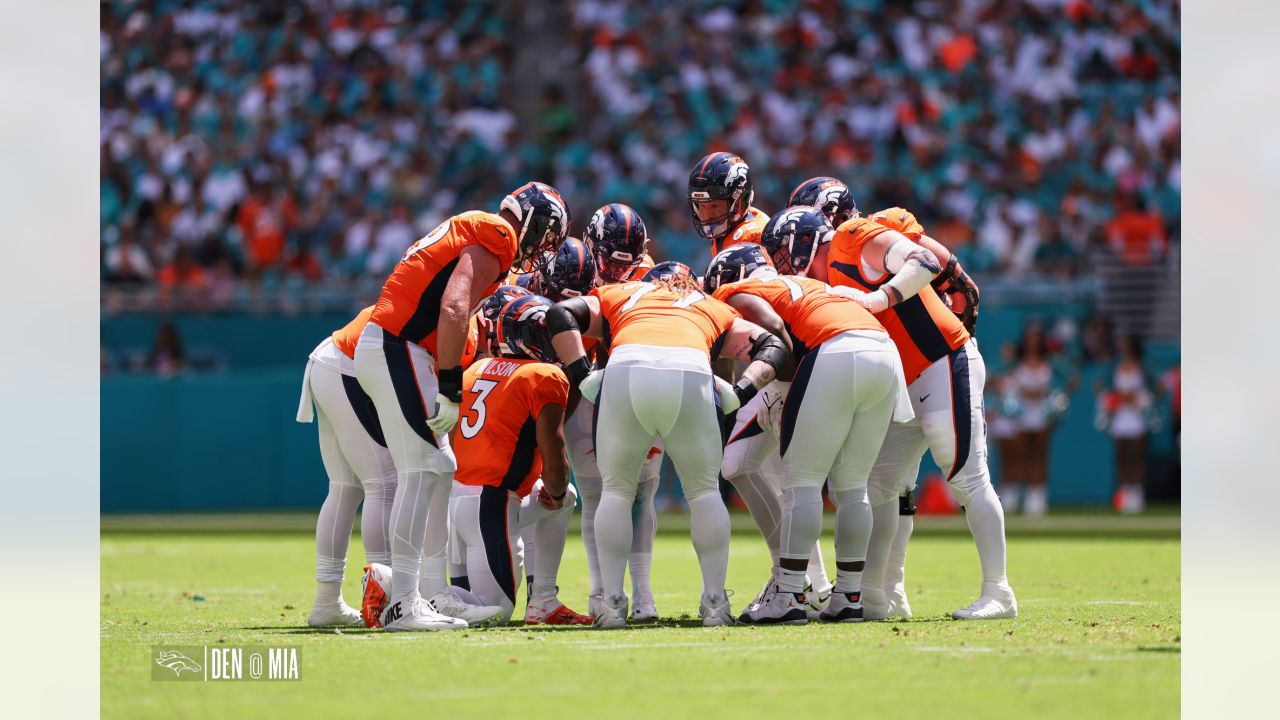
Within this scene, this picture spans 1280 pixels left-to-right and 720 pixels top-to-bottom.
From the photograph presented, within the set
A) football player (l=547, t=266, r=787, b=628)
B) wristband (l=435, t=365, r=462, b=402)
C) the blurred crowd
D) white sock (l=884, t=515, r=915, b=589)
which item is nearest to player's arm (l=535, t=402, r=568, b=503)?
football player (l=547, t=266, r=787, b=628)

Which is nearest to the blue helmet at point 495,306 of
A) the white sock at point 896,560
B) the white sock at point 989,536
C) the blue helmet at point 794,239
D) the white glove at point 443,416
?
the white glove at point 443,416

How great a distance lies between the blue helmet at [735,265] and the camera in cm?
867

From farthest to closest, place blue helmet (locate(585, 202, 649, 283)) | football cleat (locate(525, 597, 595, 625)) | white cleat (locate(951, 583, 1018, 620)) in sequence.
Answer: blue helmet (locate(585, 202, 649, 283))
football cleat (locate(525, 597, 595, 625))
white cleat (locate(951, 583, 1018, 620))

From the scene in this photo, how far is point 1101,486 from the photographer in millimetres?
19922

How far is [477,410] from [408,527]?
99 centimetres

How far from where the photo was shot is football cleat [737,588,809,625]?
8039mm

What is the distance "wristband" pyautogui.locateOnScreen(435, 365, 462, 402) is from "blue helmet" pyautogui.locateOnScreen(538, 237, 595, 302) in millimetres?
1271

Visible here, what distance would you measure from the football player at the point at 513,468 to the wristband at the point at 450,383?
2.29 ft

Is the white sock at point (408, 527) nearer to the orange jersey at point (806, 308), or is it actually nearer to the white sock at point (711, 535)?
the white sock at point (711, 535)

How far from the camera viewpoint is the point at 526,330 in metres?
8.48

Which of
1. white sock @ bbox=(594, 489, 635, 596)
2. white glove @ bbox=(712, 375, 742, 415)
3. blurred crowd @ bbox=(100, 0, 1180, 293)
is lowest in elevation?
white sock @ bbox=(594, 489, 635, 596)

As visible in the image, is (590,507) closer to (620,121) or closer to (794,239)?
(794,239)

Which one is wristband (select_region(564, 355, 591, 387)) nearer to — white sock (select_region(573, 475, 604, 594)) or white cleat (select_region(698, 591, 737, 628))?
white sock (select_region(573, 475, 604, 594))

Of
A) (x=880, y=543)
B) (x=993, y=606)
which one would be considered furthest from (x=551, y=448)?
(x=993, y=606)
